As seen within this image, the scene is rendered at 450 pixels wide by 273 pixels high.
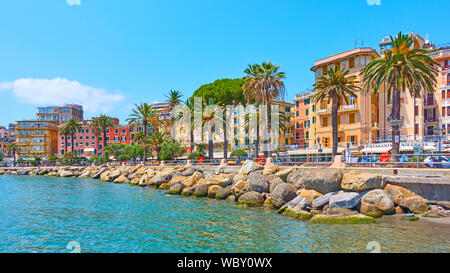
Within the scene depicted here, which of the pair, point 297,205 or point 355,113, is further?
point 355,113

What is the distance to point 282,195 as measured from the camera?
22.7 m

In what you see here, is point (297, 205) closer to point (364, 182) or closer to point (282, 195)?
point (282, 195)

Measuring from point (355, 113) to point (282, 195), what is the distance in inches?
1285

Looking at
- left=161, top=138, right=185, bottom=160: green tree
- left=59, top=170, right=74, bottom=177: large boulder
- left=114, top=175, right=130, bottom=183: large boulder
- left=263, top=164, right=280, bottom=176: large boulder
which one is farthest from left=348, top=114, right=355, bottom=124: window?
left=59, top=170, right=74, bottom=177: large boulder

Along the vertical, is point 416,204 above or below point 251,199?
above

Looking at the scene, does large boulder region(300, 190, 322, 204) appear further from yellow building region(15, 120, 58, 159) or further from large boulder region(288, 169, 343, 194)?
yellow building region(15, 120, 58, 159)

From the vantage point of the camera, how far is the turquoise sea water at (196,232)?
14188 millimetres

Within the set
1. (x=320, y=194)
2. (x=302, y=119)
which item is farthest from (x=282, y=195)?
(x=302, y=119)

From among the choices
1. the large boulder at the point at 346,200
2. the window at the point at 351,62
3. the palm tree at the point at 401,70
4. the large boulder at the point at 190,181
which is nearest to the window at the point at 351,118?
the window at the point at 351,62

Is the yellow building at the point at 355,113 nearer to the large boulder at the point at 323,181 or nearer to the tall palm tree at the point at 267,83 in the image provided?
the tall palm tree at the point at 267,83

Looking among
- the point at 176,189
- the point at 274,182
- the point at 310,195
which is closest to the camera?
the point at 310,195

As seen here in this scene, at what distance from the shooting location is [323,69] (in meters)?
55.2
